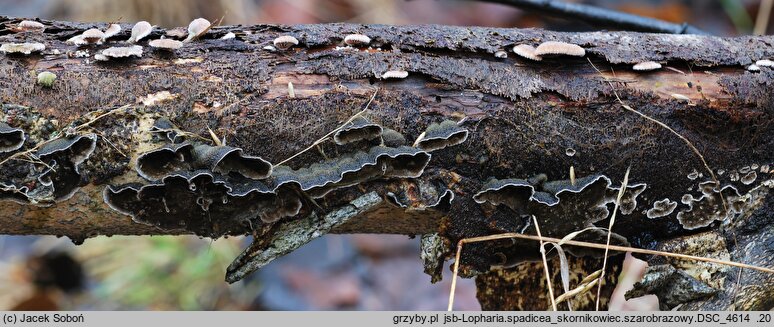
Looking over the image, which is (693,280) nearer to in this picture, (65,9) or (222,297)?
(222,297)

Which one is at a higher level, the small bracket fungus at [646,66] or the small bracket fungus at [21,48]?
the small bracket fungus at [21,48]

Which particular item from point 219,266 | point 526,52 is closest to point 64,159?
point 526,52

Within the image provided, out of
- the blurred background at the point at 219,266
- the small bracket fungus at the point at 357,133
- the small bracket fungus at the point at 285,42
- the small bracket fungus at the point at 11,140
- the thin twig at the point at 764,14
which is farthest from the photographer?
the thin twig at the point at 764,14

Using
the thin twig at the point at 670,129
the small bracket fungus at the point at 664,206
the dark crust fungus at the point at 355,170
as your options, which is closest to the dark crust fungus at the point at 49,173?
the dark crust fungus at the point at 355,170

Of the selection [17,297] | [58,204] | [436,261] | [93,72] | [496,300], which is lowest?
[17,297]

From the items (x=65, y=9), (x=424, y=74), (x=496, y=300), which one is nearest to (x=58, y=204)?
(x=424, y=74)

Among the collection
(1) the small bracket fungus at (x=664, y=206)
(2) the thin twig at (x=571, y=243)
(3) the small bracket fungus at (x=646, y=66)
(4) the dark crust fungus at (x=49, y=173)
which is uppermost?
(3) the small bracket fungus at (x=646, y=66)

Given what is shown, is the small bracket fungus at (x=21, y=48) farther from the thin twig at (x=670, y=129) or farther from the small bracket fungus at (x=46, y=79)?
the thin twig at (x=670, y=129)

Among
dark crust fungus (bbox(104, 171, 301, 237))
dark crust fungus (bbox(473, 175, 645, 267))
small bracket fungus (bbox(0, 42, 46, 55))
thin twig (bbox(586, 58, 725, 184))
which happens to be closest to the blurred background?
dark crust fungus (bbox(104, 171, 301, 237))
